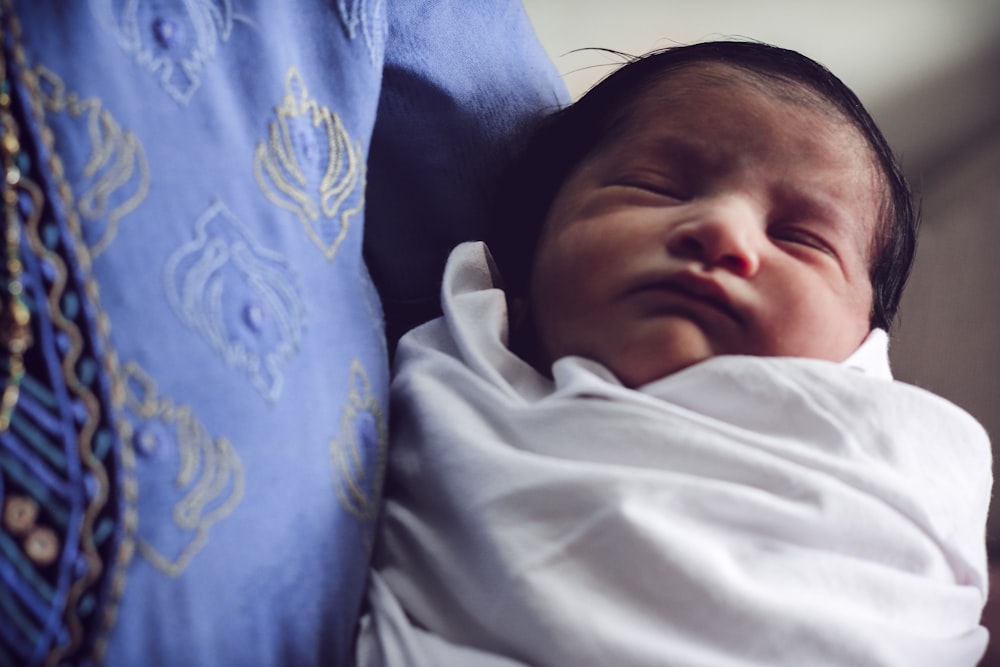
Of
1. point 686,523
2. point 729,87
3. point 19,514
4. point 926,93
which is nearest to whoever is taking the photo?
point 19,514

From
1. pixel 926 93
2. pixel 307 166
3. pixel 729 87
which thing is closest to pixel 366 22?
pixel 307 166

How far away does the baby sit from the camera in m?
0.51

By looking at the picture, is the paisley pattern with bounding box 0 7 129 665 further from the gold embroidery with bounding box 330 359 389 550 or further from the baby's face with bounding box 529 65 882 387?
the baby's face with bounding box 529 65 882 387

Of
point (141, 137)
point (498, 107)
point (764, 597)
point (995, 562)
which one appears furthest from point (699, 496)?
point (995, 562)

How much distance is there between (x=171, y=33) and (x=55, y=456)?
243mm

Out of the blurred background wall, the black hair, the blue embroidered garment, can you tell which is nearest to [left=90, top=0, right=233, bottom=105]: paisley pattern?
the blue embroidered garment

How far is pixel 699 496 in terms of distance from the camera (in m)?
0.54

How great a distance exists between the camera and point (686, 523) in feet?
1.74

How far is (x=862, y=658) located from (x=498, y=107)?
61 cm

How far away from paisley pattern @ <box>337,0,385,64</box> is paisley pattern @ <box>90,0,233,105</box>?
10 cm

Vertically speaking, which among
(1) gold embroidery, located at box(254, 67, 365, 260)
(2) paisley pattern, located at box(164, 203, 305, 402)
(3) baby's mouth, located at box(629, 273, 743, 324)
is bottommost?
(3) baby's mouth, located at box(629, 273, 743, 324)

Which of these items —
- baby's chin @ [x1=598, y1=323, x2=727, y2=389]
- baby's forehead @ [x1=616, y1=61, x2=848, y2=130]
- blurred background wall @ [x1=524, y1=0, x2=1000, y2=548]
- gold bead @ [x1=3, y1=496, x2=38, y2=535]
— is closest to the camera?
gold bead @ [x1=3, y1=496, x2=38, y2=535]

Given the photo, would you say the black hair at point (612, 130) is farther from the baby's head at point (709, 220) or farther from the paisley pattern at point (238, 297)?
the paisley pattern at point (238, 297)

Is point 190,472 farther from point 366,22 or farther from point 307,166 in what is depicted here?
point 366,22
